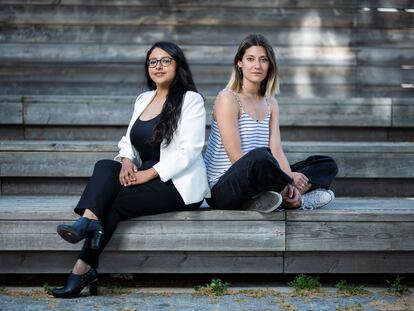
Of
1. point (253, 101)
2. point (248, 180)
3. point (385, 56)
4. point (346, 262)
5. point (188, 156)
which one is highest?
point (385, 56)

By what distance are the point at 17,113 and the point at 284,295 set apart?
2.29 meters

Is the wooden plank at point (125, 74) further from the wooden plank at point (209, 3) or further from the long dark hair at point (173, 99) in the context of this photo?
the long dark hair at point (173, 99)

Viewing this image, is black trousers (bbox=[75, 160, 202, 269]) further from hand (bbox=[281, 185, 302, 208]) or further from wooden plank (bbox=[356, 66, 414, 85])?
wooden plank (bbox=[356, 66, 414, 85])

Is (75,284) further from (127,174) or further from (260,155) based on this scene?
(260,155)

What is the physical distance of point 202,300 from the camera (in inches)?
147

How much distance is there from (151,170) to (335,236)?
3.14 ft

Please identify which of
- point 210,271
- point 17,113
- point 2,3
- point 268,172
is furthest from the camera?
point 2,3

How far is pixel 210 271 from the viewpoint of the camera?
13.0ft

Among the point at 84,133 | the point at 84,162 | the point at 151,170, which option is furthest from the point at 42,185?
the point at 151,170

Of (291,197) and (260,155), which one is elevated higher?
(260,155)

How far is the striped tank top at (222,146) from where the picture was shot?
409 centimetres

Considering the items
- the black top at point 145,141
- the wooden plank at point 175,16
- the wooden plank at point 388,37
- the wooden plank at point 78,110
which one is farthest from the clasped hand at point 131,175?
the wooden plank at point 388,37

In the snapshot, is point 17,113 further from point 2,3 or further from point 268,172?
point 268,172

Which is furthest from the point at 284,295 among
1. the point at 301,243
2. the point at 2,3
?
the point at 2,3
